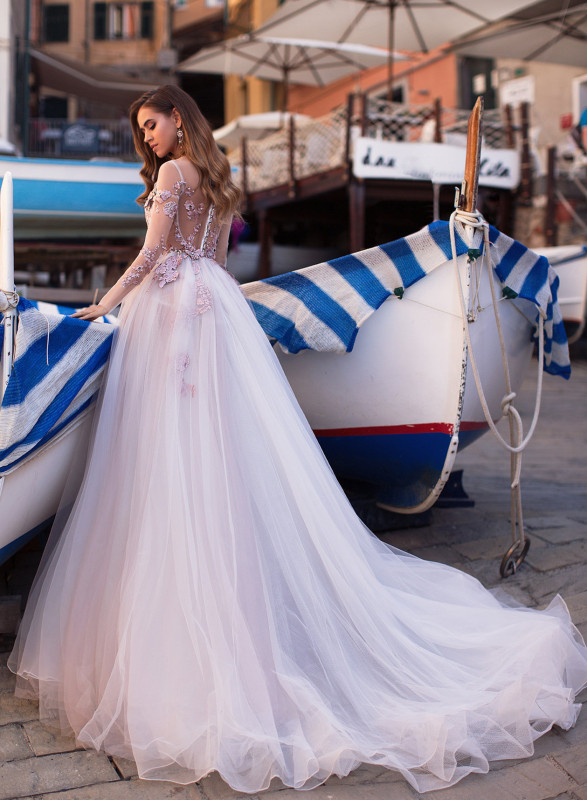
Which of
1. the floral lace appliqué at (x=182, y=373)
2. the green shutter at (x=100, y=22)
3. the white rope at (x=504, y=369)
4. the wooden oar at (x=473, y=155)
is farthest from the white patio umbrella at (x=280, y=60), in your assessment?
the green shutter at (x=100, y=22)

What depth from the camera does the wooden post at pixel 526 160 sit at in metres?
8.94

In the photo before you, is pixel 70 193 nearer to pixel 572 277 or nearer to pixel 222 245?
pixel 222 245

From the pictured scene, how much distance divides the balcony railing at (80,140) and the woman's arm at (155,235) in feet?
46.9

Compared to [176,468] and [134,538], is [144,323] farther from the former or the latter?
[134,538]

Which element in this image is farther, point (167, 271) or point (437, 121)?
point (437, 121)

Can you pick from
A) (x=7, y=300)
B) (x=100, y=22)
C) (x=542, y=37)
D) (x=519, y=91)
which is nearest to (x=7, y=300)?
(x=7, y=300)

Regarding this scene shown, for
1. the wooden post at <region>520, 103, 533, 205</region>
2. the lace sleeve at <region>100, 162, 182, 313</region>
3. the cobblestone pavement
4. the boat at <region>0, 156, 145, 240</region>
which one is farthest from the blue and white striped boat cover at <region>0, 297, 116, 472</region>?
the wooden post at <region>520, 103, 533, 205</region>

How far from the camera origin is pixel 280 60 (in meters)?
12.7

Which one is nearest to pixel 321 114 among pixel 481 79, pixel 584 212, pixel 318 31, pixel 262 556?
pixel 481 79

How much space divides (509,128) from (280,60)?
210 inches

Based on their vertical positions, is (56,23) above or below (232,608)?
above

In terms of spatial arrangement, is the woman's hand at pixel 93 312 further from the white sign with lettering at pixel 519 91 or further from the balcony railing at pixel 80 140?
the balcony railing at pixel 80 140

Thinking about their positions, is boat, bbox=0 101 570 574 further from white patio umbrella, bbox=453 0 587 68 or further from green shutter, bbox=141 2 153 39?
green shutter, bbox=141 2 153 39

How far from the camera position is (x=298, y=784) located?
1.80m
